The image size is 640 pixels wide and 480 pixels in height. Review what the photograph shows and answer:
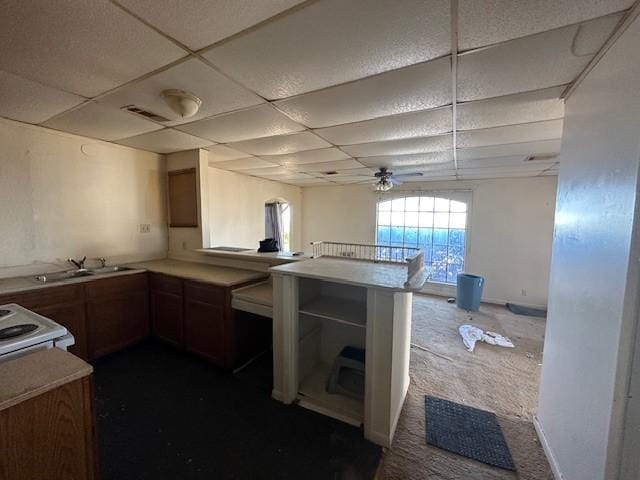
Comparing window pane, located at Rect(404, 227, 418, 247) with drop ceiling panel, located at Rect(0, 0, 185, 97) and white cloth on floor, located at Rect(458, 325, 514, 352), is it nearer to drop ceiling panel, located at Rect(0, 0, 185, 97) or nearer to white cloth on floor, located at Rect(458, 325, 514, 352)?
white cloth on floor, located at Rect(458, 325, 514, 352)

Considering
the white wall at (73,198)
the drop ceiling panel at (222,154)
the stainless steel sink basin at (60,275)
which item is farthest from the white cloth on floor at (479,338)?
the stainless steel sink basin at (60,275)

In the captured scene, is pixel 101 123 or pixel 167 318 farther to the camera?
pixel 167 318

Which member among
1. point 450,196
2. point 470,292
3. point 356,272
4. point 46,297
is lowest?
point 470,292

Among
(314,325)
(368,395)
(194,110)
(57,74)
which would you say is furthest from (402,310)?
(57,74)

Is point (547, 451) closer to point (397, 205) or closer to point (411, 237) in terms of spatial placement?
point (411, 237)

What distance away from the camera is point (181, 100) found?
1.71 metres

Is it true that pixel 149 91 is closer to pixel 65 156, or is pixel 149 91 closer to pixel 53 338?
pixel 53 338

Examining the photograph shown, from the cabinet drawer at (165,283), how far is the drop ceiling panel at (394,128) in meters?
2.10

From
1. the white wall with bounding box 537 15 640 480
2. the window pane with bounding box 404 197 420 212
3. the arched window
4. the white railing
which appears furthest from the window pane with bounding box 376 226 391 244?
the white wall with bounding box 537 15 640 480

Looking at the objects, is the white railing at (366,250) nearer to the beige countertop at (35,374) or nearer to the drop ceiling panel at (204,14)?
the drop ceiling panel at (204,14)

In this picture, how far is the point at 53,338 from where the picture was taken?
119cm

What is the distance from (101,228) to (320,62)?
312cm

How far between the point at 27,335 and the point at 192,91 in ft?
5.09

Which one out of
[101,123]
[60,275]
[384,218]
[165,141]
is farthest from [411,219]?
[60,275]
